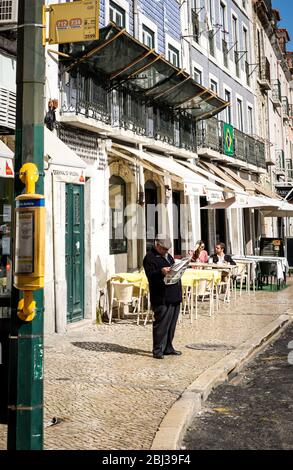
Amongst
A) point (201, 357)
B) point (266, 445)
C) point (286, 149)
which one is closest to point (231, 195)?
point (201, 357)

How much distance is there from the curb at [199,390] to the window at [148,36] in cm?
914

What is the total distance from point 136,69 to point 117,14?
7.34 ft

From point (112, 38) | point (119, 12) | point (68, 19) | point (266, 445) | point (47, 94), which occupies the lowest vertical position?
point (266, 445)

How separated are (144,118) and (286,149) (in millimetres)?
23672

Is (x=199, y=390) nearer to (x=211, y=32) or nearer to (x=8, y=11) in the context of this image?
(x=8, y=11)

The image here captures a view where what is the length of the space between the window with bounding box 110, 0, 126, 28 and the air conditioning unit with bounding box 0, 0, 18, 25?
4502 millimetres

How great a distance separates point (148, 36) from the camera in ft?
50.9

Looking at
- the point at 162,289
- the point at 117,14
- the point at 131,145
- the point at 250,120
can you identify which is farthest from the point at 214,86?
the point at 162,289

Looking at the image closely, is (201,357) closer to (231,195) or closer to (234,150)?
(231,195)

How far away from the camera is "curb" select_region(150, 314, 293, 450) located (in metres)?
4.55

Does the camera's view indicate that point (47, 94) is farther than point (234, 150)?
No

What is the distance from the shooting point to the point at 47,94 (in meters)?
10.2

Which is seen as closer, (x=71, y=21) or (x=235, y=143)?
(x=71, y=21)
